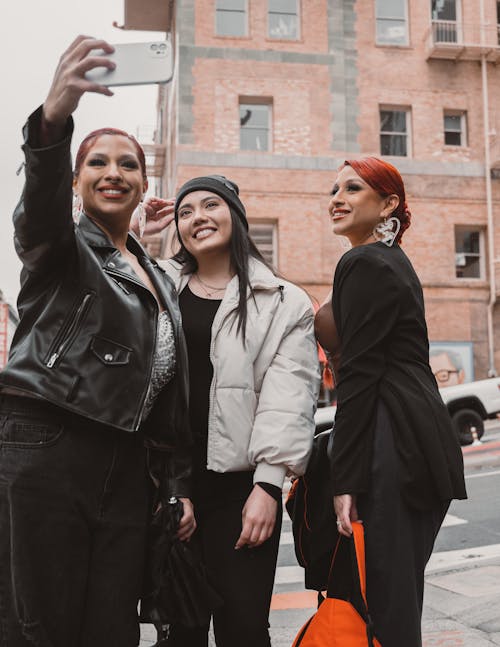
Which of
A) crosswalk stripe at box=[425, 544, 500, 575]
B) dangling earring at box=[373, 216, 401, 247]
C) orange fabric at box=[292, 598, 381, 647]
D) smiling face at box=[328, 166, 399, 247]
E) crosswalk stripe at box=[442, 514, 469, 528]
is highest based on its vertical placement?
smiling face at box=[328, 166, 399, 247]

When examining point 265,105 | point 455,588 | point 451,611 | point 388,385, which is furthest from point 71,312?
point 265,105

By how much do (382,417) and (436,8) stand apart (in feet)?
72.3

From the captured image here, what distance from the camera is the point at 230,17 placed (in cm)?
2006

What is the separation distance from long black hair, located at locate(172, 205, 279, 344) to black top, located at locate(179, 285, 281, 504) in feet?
0.45

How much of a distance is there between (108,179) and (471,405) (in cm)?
1256

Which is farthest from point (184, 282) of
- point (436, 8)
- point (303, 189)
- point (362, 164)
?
point (436, 8)

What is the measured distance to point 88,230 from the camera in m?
2.29

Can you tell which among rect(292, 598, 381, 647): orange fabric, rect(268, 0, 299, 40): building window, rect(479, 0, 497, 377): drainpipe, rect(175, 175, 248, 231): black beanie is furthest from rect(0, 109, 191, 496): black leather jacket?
rect(268, 0, 299, 40): building window

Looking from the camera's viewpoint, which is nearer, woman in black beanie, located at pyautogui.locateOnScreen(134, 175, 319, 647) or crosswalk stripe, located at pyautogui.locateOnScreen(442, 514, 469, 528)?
woman in black beanie, located at pyautogui.locateOnScreen(134, 175, 319, 647)

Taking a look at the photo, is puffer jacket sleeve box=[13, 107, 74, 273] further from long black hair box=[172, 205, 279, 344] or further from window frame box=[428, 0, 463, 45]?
window frame box=[428, 0, 463, 45]

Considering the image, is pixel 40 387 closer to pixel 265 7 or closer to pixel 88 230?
pixel 88 230

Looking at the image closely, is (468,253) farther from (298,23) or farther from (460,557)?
(460,557)

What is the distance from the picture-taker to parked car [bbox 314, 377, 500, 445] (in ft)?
44.2

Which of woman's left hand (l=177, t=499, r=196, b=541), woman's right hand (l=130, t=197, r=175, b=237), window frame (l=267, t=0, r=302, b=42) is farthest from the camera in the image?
window frame (l=267, t=0, r=302, b=42)
